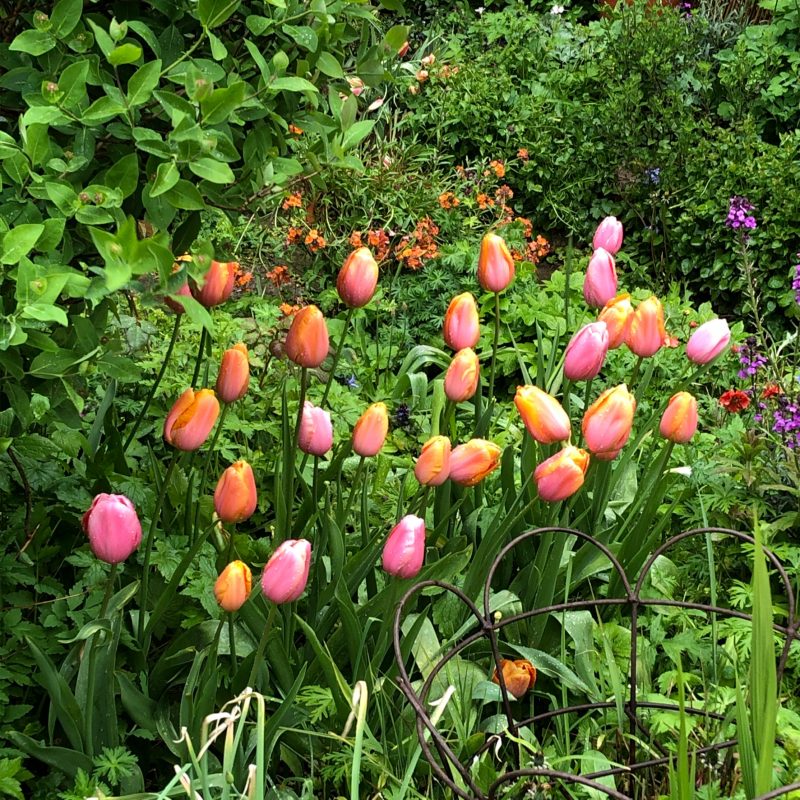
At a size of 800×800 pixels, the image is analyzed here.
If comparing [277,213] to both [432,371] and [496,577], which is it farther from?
[496,577]

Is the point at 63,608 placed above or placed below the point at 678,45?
below

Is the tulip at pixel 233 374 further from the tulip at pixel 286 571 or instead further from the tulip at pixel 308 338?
the tulip at pixel 286 571

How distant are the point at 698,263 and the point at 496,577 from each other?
2.42 m

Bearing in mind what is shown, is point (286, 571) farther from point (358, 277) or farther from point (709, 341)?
point (709, 341)

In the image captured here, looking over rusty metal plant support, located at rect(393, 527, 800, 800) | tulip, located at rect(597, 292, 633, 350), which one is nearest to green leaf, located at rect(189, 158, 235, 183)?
rusty metal plant support, located at rect(393, 527, 800, 800)

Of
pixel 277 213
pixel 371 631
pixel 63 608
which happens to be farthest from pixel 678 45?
pixel 63 608

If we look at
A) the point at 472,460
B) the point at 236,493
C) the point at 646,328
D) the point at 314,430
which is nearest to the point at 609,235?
the point at 646,328

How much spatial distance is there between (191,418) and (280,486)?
14.9 inches

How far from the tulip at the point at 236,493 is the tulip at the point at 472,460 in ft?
1.26

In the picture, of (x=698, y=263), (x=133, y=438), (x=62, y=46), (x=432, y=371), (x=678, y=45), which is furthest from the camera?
(x=678, y=45)

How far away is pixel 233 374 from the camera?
1.80 m

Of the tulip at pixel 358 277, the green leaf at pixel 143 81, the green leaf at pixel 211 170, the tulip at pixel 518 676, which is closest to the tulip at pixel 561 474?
the tulip at pixel 518 676

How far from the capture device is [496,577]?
6.87 feet

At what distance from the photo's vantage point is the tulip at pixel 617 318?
194 centimetres
